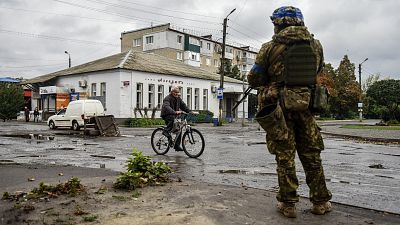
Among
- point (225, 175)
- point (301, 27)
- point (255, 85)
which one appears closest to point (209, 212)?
point (255, 85)

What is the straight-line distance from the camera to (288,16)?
14.6ft

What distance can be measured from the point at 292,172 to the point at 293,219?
501 mm

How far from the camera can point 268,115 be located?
4.38m

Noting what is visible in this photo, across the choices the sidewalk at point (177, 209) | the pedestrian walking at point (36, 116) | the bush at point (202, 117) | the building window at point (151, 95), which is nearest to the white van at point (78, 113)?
the building window at point (151, 95)

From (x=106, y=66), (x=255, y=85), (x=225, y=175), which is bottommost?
(x=225, y=175)

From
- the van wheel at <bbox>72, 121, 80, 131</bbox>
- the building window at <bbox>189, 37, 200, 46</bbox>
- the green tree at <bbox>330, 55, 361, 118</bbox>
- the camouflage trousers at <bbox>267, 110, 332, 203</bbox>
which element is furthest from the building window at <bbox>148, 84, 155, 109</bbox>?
the green tree at <bbox>330, 55, 361, 118</bbox>

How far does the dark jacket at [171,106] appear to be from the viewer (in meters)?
10.8

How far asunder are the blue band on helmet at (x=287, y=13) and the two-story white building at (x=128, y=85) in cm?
3245

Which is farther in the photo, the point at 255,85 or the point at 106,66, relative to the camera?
the point at 106,66

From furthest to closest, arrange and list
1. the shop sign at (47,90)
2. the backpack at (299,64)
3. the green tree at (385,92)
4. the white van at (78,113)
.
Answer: the green tree at (385,92)
the shop sign at (47,90)
the white van at (78,113)
the backpack at (299,64)

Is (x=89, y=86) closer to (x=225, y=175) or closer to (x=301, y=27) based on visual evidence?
(x=225, y=175)

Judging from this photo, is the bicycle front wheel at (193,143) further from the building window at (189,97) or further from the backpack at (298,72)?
the building window at (189,97)

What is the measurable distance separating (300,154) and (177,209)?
1524 mm

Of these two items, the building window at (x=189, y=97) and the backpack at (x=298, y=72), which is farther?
the building window at (x=189, y=97)
